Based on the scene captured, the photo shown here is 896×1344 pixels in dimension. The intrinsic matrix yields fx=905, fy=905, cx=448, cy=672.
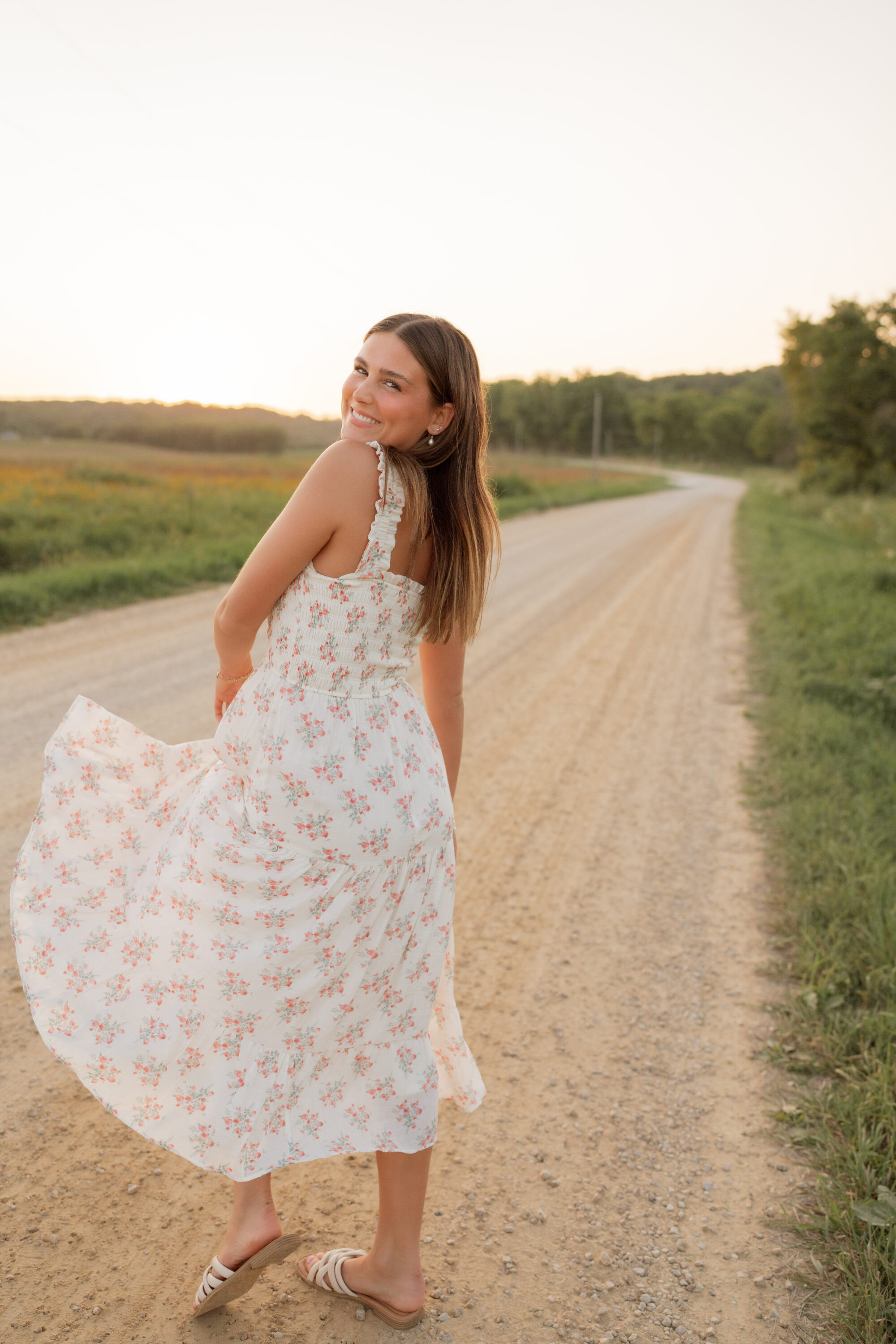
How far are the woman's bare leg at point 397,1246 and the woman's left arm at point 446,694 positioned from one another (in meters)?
0.81

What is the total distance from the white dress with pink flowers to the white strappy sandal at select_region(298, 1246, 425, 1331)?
0.39m

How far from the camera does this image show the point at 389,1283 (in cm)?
194

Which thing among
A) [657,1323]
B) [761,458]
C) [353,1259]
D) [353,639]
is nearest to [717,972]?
Answer: [657,1323]

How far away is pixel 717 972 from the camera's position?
346 centimetres

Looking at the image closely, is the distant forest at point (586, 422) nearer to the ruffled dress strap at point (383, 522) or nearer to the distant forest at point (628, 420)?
the distant forest at point (628, 420)

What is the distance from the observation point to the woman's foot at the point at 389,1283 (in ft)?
6.32

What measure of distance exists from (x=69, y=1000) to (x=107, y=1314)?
67cm

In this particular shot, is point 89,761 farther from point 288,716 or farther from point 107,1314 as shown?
point 107,1314

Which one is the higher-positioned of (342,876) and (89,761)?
(89,761)

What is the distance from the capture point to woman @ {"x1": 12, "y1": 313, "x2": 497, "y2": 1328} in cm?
165

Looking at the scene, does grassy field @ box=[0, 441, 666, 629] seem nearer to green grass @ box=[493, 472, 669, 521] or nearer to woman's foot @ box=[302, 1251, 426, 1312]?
green grass @ box=[493, 472, 669, 521]

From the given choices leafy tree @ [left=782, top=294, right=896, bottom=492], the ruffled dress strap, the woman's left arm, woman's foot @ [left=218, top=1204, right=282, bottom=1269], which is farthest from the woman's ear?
leafy tree @ [left=782, top=294, right=896, bottom=492]

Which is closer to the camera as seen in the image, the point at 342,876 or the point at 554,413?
the point at 342,876

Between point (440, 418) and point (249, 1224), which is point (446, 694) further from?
point (249, 1224)
